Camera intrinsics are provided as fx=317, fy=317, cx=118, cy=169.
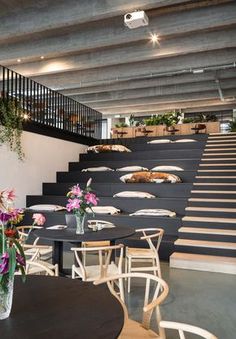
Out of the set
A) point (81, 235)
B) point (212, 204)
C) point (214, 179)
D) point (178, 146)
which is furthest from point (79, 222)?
point (178, 146)

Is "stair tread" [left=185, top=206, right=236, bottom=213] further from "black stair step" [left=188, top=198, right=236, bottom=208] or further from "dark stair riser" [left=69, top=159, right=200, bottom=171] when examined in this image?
"dark stair riser" [left=69, top=159, right=200, bottom=171]

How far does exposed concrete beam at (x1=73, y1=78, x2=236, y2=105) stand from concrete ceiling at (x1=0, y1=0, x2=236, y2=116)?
0.13ft

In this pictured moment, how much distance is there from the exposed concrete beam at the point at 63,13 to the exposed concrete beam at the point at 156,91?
21.7 feet

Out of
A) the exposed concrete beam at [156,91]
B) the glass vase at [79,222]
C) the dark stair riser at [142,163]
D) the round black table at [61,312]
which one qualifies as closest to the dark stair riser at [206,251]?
the glass vase at [79,222]

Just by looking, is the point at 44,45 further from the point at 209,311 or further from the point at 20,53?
the point at 209,311

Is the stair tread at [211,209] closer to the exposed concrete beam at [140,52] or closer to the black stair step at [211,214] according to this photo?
the black stair step at [211,214]

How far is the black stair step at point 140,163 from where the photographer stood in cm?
757

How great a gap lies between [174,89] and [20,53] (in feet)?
20.9

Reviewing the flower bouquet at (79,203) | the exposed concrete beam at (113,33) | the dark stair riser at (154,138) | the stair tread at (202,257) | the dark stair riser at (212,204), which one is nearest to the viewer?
the flower bouquet at (79,203)

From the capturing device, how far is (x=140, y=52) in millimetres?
8344

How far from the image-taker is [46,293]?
169 cm

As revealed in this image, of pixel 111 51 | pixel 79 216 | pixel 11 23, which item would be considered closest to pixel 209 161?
pixel 111 51

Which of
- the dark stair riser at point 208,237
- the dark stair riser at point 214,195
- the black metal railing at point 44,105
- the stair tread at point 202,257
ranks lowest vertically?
the stair tread at point 202,257

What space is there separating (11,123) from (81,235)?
3.69 meters
